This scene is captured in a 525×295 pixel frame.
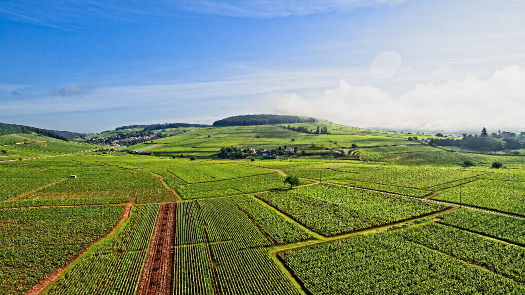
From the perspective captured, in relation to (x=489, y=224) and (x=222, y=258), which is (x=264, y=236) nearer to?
(x=222, y=258)

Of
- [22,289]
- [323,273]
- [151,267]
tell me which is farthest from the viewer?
[151,267]

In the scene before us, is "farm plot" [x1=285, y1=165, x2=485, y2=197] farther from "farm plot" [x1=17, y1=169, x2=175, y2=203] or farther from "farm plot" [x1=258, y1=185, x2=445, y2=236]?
"farm plot" [x1=17, y1=169, x2=175, y2=203]

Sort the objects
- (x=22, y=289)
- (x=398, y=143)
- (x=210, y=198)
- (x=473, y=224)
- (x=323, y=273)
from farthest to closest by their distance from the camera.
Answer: (x=398, y=143) < (x=210, y=198) < (x=473, y=224) < (x=323, y=273) < (x=22, y=289)

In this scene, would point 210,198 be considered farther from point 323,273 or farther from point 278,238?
point 323,273

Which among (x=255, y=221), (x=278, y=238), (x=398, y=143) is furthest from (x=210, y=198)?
(x=398, y=143)

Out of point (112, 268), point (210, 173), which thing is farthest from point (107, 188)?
point (112, 268)

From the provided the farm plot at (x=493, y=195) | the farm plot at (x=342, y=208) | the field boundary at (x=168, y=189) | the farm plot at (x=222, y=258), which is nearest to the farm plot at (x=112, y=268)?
the farm plot at (x=222, y=258)

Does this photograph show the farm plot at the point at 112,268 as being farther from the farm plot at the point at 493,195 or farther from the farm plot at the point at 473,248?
the farm plot at the point at 493,195
